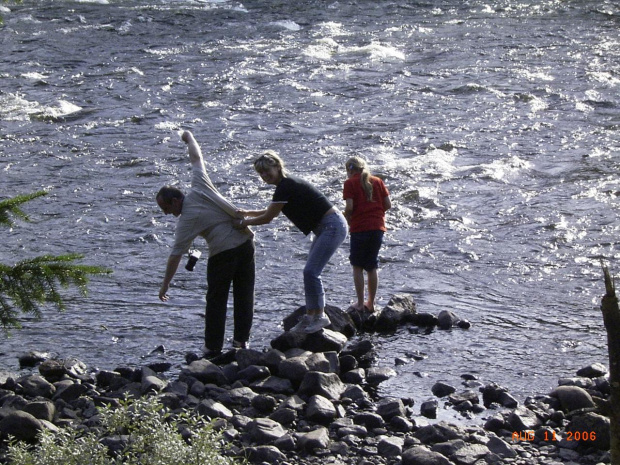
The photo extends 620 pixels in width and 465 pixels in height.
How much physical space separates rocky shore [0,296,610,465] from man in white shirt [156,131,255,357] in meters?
0.35

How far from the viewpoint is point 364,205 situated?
32.5 ft

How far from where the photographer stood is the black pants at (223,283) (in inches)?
360

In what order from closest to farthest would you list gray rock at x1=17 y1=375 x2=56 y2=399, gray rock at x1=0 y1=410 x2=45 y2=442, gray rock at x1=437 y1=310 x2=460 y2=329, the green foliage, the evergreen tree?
the green foliage, the evergreen tree, gray rock at x1=0 y1=410 x2=45 y2=442, gray rock at x1=17 y1=375 x2=56 y2=399, gray rock at x1=437 y1=310 x2=460 y2=329

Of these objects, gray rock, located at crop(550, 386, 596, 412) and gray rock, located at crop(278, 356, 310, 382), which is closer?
gray rock, located at crop(550, 386, 596, 412)

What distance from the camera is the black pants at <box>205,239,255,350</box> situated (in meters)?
9.14

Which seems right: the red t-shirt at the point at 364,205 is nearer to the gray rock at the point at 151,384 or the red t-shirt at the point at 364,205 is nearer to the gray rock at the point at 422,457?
the gray rock at the point at 151,384

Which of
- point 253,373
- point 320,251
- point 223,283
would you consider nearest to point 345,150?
point 320,251

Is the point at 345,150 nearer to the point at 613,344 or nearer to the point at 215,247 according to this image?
the point at 215,247

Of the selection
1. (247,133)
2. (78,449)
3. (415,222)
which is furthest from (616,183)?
(78,449)

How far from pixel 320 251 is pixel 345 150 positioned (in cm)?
808

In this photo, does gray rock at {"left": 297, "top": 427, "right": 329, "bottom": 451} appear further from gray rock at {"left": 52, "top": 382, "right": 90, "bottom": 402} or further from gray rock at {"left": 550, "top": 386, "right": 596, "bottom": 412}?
gray rock at {"left": 52, "top": 382, "right": 90, "bottom": 402}

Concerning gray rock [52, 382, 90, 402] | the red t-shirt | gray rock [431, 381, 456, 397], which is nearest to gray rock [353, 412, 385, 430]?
gray rock [431, 381, 456, 397]

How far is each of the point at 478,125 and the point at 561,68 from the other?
481 centimetres

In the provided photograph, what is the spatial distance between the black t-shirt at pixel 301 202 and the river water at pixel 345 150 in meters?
1.26
